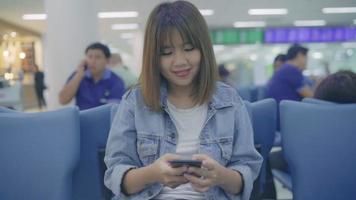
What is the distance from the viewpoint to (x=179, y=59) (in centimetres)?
106

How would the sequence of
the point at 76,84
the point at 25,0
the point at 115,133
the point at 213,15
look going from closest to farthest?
the point at 115,133
the point at 76,84
the point at 25,0
the point at 213,15

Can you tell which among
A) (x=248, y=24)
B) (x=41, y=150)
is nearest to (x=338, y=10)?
(x=248, y=24)

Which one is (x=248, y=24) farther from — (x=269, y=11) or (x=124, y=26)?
(x=124, y=26)

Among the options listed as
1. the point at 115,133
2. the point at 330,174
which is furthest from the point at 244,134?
the point at 330,174

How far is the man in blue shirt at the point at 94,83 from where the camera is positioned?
2.51m

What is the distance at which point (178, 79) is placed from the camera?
3.62ft

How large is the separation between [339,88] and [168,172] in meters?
0.99

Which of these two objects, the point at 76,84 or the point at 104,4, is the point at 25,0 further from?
the point at 76,84

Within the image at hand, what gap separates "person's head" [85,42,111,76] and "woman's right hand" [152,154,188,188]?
1749 millimetres

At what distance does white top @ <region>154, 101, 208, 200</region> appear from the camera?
107 centimetres

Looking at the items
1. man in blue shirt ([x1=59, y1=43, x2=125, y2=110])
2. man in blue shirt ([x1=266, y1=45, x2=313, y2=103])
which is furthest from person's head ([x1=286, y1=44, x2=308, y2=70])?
man in blue shirt ([x1=59, y1=43, x2=125, y2=110])

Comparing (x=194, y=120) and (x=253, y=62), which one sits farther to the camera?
(x=253, y=62)

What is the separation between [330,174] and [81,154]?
109 cm

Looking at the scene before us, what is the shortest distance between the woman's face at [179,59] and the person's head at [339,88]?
755 mm
